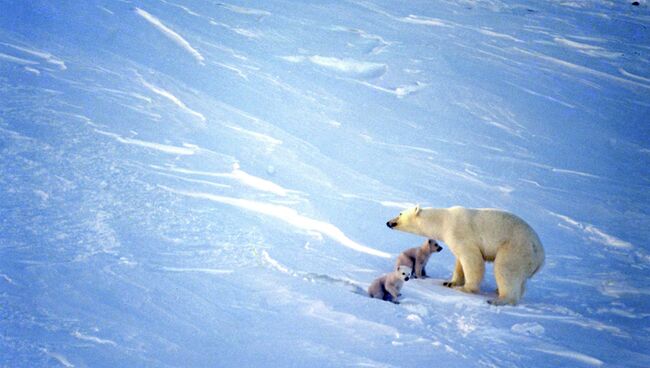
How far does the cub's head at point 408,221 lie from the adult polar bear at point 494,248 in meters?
0.40

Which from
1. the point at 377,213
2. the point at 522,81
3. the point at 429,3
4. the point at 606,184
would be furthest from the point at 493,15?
the point at 377,213

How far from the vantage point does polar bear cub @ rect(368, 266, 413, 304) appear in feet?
19.1

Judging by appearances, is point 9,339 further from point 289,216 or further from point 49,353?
point 289,216

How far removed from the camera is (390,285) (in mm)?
5824

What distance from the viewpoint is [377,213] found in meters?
9.02

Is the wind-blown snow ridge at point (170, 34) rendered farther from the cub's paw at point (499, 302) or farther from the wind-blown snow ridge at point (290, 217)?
the cub's paw at point (499, 302)

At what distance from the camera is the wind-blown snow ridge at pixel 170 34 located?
48.5ft

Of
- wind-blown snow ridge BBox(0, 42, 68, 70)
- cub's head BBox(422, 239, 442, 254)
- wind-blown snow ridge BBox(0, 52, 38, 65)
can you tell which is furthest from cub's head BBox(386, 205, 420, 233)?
wind-blown snow ridge BBox(0, 52, 38, 65)

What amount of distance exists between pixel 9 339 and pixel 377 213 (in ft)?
18.7

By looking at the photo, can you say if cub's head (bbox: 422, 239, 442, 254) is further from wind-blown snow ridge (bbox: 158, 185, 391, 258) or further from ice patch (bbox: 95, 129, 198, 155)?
ice patch (bbox: 95, 129, 198, 155)

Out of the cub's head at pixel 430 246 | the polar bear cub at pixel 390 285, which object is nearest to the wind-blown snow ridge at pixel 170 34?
the cub's head at pixel 430 246

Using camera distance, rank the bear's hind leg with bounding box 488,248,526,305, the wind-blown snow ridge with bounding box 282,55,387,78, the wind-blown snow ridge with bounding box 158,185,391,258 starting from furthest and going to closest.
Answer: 1. the wind-blown snow ridge with bounding box 282,55,387,78
2. the wind-blown snow ridge with bounding box 158,185,391,258
3. the bear's hind leg with bounding box 488,248,526,305

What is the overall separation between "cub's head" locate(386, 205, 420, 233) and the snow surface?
45 centimetres

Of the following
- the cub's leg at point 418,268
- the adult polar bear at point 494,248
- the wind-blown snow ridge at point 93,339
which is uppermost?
the adult polar bear at point 494,248
